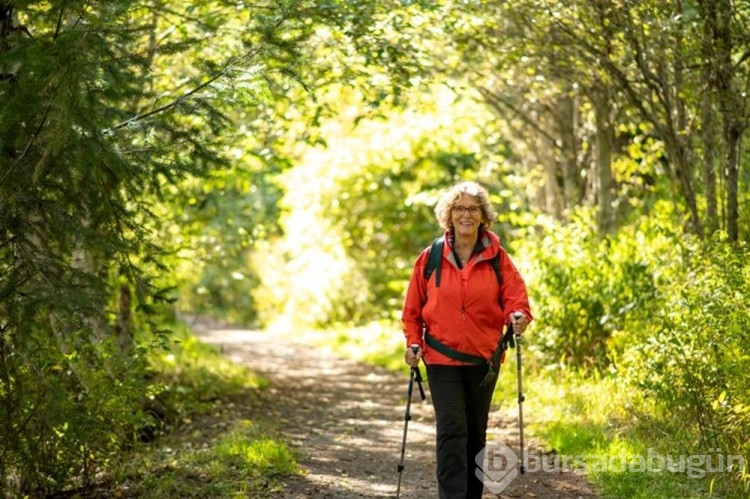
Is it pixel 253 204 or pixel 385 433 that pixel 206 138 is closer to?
pixel 385 433

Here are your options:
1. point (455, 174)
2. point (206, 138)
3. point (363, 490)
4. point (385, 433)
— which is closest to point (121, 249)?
point (206, 138)

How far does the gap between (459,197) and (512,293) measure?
685mm

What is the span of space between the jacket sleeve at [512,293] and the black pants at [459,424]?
15.7 inches

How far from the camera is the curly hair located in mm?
5691

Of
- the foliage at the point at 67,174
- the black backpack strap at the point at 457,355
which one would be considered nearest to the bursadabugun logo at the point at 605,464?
the black backpack strap at the point at 457,355

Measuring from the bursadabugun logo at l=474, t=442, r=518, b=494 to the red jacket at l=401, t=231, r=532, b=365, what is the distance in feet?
3.98

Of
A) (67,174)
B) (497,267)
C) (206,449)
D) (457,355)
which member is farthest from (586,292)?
(67,174)

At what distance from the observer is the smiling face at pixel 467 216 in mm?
5617

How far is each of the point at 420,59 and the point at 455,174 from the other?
10262mm

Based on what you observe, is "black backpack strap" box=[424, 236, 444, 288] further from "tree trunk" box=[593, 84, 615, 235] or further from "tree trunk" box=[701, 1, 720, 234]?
"tree trunk" box=[593, 84, 615, 235]

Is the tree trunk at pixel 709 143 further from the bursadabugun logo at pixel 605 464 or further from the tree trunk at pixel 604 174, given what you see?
the bursadabugun logo at pixel 605 464

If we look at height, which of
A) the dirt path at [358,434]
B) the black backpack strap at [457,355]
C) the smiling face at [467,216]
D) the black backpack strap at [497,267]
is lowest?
the dirt path at [358,434]

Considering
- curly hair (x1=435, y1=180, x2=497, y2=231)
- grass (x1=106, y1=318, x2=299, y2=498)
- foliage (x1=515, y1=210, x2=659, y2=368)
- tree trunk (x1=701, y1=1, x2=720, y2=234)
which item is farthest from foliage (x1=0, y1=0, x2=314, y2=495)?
foliage (x1=515, y1=210, x2=659, y2=368)

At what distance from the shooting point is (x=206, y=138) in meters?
6.64
